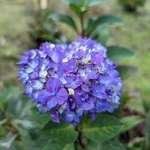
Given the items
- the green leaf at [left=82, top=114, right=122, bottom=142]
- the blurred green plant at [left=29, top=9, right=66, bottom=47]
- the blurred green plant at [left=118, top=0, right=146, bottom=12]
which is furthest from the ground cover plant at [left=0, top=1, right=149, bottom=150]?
the blurred green plant at [left=118, top=0, right=146, bottom=12]

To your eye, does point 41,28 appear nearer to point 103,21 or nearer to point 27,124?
point 103,21

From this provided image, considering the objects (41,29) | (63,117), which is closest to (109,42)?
(41,29)

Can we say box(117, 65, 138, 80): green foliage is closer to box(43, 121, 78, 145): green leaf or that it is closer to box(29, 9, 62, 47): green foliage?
box(43, 121, 78, 145): green leaf

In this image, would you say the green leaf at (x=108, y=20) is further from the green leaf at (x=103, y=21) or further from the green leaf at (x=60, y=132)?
the green leaf at (x=60, y=132)

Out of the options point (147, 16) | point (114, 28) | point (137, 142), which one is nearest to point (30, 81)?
point (137, 142)

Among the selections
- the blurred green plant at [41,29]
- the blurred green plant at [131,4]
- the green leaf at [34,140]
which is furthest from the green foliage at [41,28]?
the green leaf at [34,140]
